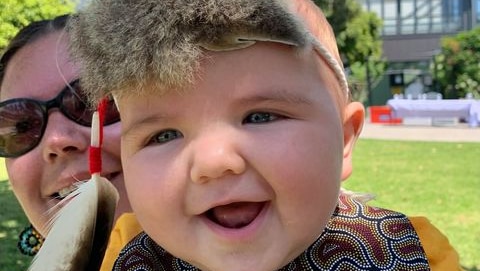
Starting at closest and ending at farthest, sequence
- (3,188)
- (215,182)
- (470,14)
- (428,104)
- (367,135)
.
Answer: (215,182), (3,188), (367,135), (428,104), (470,14)

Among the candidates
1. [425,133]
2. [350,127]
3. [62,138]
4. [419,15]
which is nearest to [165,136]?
[350,127]

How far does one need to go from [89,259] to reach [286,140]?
689 millimetres

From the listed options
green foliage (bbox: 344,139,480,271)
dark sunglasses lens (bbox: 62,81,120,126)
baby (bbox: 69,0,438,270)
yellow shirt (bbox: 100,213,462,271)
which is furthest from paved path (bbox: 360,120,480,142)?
baby (bbox: 69,0,438,270)

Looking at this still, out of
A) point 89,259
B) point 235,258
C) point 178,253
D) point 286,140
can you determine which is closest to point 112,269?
point 89,259

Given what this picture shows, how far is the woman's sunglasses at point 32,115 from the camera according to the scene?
76.2 inches

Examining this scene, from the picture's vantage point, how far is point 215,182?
1.03 meters

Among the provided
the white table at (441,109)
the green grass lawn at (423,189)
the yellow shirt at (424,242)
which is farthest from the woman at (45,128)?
the white table at (441,109)

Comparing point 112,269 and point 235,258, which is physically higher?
point 235,258

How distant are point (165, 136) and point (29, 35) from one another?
3.96ft

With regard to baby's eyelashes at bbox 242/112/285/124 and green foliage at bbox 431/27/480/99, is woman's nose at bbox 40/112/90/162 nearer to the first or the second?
baby's eyelashes at bbox 242/112/285/124

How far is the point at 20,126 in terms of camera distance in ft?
6.65

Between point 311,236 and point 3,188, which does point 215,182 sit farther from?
point 3,188

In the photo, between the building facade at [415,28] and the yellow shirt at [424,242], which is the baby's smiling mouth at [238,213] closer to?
the yellow shirt at [424,242]

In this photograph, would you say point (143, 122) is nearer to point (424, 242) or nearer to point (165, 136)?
point (165, 136)
